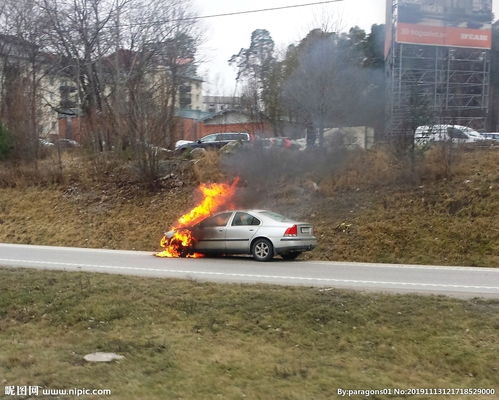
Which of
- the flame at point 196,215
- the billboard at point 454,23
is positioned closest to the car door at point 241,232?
the flame at point 196,215

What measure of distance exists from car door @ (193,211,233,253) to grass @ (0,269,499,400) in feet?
18.4

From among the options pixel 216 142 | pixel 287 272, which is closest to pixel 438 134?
pixel 287 272

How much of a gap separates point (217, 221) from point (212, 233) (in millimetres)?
340

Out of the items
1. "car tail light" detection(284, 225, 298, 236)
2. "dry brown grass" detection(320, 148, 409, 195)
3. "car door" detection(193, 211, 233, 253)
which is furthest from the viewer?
"dry brown grass" detection(320, 148, 409, 195)

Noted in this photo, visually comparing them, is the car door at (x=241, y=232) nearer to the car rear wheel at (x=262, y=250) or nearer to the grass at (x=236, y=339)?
the car rear wheel at (x=262, y=250)

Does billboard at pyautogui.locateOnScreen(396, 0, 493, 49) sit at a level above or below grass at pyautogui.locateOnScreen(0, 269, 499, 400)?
above

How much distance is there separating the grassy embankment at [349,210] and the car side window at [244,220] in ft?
9.18

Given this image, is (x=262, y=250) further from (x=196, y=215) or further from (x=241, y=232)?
(x=196, y=215)

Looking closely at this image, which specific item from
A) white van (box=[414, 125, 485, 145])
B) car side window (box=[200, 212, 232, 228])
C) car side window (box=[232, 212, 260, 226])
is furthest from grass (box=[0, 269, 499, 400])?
white van (box=[414, 125, 485, 145])

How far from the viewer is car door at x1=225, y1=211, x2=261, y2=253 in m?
14.5

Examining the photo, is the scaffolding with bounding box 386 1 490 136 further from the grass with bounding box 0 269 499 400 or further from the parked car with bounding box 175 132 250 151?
the grass with bounding box 0 269 499 400

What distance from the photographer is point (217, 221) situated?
587 inches

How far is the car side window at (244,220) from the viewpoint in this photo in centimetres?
1462

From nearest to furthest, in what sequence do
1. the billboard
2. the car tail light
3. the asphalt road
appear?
1. the asphalt road
2. the car tail light
3. the billboard
